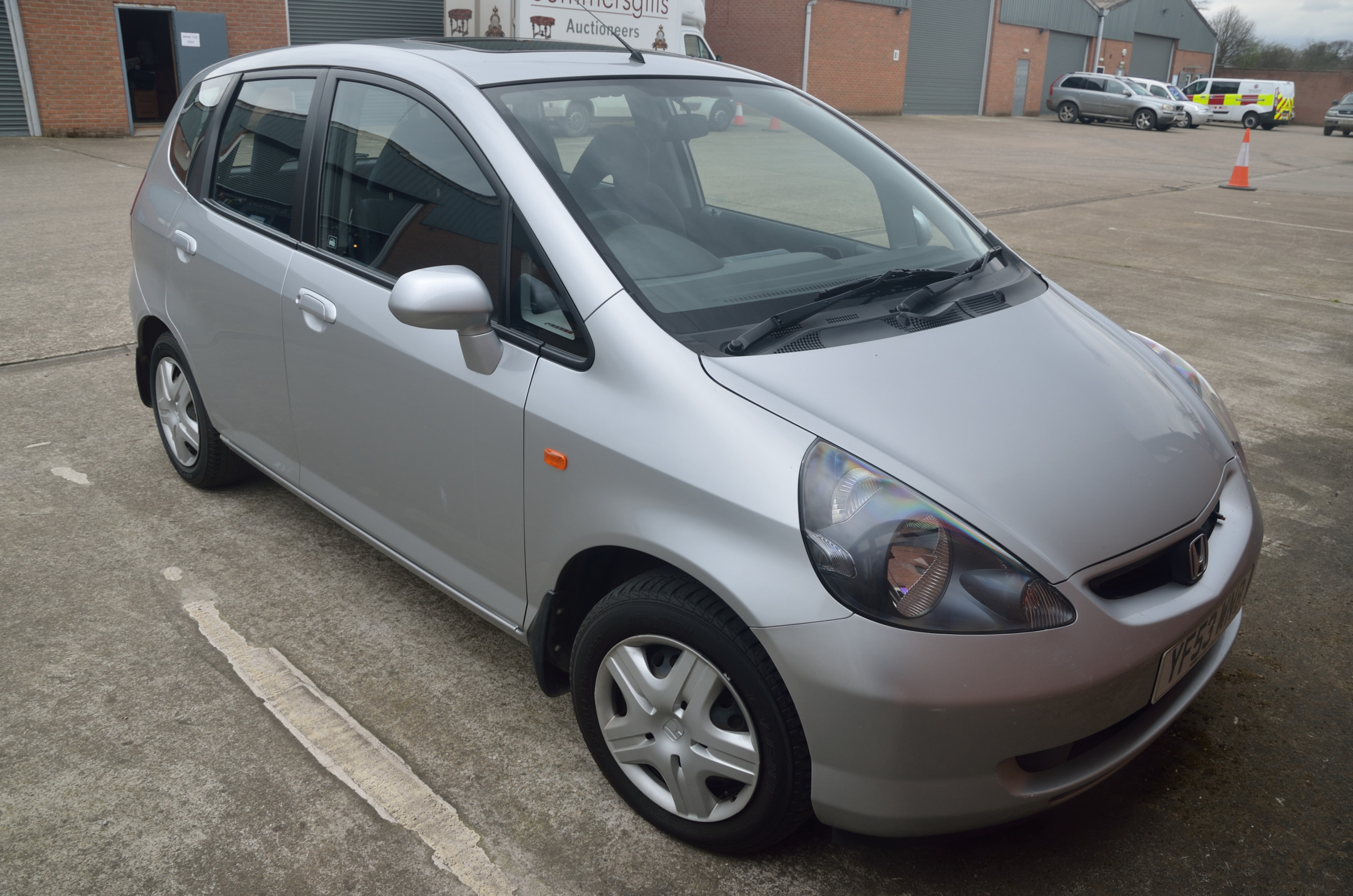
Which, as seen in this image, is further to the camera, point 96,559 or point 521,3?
point 521,3

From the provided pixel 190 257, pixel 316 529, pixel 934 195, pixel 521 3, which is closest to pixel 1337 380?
pixel 934 195

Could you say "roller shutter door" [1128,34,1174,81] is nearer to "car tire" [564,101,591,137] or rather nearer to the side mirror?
"car tire" [564,101,591,137]

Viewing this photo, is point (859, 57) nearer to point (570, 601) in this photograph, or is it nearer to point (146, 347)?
point (146, 347)

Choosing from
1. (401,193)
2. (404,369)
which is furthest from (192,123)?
(404,369)

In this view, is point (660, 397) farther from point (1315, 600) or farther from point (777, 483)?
point (1315, 600)

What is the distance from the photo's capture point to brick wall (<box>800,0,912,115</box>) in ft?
99.4

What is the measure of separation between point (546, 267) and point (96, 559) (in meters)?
2.21

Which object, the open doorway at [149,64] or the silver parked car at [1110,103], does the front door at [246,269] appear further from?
the silver parked car at [1110,103]

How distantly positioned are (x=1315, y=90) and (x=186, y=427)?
201ft

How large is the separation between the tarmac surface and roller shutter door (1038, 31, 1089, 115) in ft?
133

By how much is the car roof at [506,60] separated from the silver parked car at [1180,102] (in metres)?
35.1

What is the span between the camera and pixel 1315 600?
3.31 m

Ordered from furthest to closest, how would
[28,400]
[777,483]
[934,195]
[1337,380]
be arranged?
[1337,380]
[28,400]
[934,195]
[777,483]

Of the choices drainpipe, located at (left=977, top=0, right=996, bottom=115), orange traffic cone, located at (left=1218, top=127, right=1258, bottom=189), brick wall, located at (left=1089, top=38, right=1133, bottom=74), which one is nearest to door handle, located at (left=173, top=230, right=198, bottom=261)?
orange traffic cone, located at (left=1218, top=127, right=1258, bottom=189)
